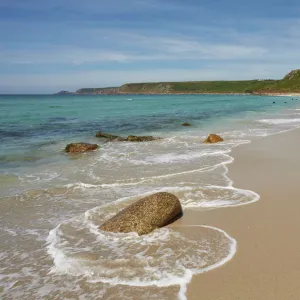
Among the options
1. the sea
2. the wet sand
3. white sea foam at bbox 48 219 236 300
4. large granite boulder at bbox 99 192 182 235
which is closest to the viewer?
the wet sand

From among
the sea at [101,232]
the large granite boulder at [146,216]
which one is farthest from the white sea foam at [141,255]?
the large granite boulder at [146,216]

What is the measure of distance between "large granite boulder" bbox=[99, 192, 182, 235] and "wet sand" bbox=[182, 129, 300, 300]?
0.55 meters

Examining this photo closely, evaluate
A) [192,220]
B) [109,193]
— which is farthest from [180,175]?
[192,220]

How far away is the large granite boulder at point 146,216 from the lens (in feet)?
25.5

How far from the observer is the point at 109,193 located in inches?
423

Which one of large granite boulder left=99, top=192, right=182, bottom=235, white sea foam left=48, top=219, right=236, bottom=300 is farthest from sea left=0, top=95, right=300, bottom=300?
large granite boulder left=99, top=192, right=182, bottom=235

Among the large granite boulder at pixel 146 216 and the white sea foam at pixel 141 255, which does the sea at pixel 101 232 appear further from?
the large granite boulder at pixel 146 216

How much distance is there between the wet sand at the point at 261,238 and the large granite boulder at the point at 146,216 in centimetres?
55

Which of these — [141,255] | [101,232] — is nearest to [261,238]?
[141,255]

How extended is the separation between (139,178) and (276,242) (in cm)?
644

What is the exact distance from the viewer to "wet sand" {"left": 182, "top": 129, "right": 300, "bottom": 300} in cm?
528

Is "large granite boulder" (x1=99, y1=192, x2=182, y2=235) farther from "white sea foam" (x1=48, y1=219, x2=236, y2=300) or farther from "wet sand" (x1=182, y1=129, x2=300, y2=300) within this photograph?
"wet sand" (x1=182, y1=129, x2=300, y2=300)

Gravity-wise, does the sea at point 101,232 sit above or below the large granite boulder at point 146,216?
below

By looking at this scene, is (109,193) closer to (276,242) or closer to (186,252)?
(186,252)
